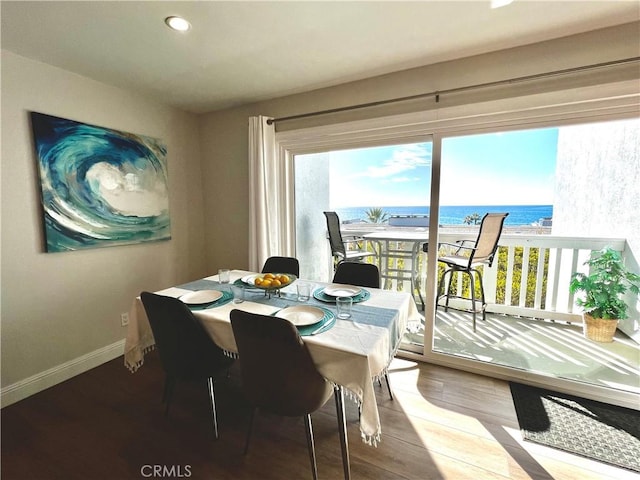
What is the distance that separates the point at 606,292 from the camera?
8.11ft

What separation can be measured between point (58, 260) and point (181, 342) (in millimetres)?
1478

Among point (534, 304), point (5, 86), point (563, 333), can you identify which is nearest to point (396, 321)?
point (563, 333)

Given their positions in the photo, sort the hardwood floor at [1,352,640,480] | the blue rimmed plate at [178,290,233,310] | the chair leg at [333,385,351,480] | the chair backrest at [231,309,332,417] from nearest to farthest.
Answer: the chair backrest at [231,309,332,417] → the chair leg at [333,385,351,480] → the hardwood floor at [1,352,640,480] → the blue rimmed plate at [178,290,233,310]

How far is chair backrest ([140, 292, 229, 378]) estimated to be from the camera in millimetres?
1422

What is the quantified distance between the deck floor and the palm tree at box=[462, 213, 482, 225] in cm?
110

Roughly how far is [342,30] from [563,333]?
339 cm

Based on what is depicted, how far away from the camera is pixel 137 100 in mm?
2578

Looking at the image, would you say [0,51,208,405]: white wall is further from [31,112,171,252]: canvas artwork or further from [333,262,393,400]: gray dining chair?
[333,262,393,400]: gray dining chair

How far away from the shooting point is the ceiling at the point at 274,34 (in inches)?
59.1

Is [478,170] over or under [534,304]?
over

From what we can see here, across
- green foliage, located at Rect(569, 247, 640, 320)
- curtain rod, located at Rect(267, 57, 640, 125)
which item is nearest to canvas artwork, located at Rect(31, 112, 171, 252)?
curtain rod, located at Rect(267, 57, 640, 125)

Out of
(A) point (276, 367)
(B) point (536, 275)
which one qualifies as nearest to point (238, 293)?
(A) point (276, 367)

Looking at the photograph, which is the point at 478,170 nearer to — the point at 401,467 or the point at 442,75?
the point at 442,75

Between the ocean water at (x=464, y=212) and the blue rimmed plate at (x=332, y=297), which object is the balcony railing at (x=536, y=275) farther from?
the blue rimmed plate at (x=332, y=297)
